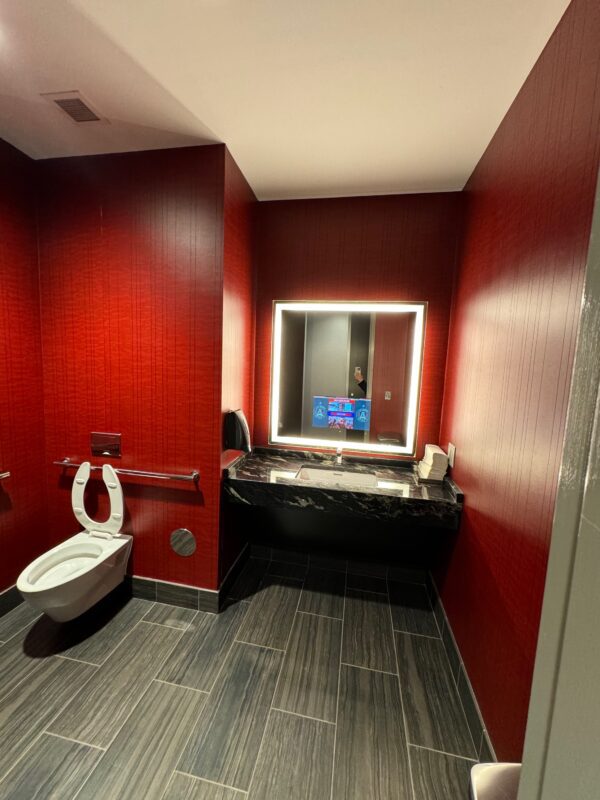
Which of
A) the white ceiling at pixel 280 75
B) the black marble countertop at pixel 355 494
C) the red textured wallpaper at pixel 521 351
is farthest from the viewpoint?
the black marble countertop at pixel 355 494

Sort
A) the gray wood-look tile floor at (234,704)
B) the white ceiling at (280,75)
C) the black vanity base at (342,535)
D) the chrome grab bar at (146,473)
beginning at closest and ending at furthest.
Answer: the white ceiling at (280,75)
the gray wood-look tile floor at (234,704)
the chrome grab bar at (146,473)
the black vanity base at (342,535)

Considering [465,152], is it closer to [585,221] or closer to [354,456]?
[585,221]

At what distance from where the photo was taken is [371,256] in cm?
232

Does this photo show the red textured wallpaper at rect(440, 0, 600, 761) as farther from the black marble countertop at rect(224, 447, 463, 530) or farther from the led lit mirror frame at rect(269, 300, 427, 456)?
the led lit mirror frame at rect(269, 300, 427, 456)

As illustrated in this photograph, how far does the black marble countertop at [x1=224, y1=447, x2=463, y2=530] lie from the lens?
6.10ft

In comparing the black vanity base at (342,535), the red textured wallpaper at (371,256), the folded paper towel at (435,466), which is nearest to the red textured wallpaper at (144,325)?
the black vanity base at (342,535)

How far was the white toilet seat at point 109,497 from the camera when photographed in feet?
6.68

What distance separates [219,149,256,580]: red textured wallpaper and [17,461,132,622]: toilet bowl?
2.07 ft

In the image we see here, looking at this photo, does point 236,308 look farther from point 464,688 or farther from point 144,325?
point 464,688

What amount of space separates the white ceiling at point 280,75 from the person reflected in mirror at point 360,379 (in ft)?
4.11

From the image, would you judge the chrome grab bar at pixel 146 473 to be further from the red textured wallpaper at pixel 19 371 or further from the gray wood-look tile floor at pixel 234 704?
the gray wood-look tile floor at pixel 234 704

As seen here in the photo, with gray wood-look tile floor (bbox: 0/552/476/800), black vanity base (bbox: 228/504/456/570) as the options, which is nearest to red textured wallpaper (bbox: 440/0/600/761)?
gray wood-look tile floor (bbox: 0/552/476/800)

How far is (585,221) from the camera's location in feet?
2.88

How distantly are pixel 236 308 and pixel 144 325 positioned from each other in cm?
55
